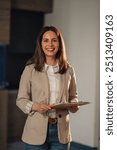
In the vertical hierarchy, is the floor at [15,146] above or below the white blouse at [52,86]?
below

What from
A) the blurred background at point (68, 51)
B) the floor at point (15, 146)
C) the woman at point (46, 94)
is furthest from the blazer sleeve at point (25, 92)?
the floor at point (15, 146)

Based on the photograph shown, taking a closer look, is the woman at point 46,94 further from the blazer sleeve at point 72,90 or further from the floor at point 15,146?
the floor at point 15,146

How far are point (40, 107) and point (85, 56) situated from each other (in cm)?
232

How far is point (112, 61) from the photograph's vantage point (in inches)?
33.2

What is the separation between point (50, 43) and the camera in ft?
5.03

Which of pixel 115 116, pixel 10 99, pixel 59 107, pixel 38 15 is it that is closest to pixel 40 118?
pixel 59 107

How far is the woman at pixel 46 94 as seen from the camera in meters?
1.52

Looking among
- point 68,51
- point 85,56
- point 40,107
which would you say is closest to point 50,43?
point 40,107

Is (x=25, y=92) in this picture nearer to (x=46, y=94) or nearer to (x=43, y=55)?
(x=46, y=94)

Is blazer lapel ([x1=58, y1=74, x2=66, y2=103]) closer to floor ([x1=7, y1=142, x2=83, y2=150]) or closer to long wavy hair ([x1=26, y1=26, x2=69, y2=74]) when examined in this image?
long wavy hair ([x1=26, y1=26, x2=69, y2=74])

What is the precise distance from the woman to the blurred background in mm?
2025

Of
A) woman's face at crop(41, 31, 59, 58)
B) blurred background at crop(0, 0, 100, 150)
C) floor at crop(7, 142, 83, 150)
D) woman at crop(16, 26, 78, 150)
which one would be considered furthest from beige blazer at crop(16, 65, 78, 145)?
floor at crop(7, 142, 83, 150)

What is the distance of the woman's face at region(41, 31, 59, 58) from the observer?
60.5 inches

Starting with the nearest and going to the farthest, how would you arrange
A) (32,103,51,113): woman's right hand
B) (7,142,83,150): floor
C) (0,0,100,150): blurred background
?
1. (32,103,51,113): woman's right hand
2. (0,0,100,150): blurred background
3. (7,142,83,150): floor
